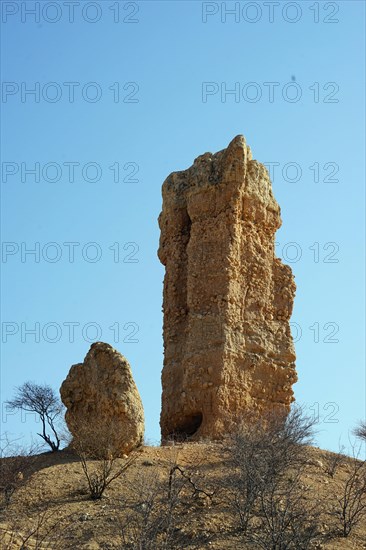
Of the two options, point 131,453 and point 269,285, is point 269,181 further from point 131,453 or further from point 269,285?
point 131,453

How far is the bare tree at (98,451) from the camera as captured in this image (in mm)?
20016

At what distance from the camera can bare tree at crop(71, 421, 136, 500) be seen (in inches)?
788

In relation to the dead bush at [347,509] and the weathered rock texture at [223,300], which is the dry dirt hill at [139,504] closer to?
the dead bush at [347,509]

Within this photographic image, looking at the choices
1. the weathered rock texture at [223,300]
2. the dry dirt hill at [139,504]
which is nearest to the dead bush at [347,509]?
the dry dirt hill at [139,504]

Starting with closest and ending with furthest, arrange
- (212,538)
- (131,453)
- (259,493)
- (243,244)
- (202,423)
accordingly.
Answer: (212,538), (259,493), (131,453), (202,423), (243,244)

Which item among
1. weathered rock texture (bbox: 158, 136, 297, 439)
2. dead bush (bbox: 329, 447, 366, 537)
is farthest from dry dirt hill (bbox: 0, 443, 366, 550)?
weathered rock texture (bbox: 158, 136, 297, 439)

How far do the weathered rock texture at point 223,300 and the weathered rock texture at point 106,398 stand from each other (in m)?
2.87

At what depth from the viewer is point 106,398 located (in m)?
21.4

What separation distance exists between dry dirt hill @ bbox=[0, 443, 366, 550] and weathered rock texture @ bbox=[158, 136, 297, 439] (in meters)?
1.99

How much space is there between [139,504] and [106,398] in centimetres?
403

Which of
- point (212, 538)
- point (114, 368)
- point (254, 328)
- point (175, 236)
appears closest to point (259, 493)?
point (212, 538)

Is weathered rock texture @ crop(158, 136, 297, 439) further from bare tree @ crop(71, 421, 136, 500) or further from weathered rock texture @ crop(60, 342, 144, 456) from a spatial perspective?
bare tree @ crop(71, 421, 136, 500)

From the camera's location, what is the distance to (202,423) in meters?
24.0

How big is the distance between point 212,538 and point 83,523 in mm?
2392
